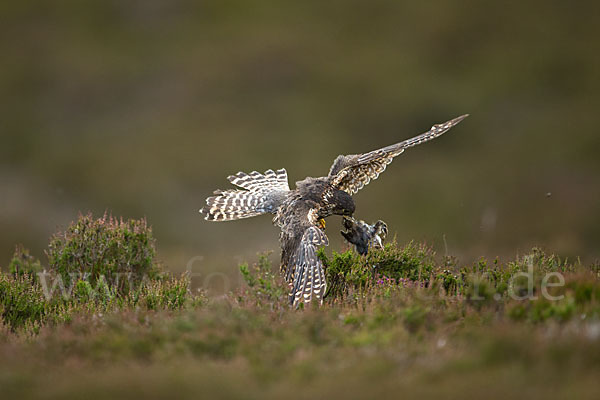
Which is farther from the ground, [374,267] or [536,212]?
[536,212]

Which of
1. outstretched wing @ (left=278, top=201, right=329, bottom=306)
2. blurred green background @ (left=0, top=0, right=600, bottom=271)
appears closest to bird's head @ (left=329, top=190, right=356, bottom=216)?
outstretched wing @ (left=278, top=201, right=329, bottom=306)

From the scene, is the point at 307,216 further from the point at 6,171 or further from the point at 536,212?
the point at 6,171

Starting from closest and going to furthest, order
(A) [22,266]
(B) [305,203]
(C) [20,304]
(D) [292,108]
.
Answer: (C) [20,304] < (B) [305,203] < (A) [22,266] < (D) [292,108]

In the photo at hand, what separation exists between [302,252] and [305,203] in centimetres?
123

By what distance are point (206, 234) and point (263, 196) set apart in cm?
2322

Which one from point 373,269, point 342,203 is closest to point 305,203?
point 342,203

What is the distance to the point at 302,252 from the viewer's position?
9.23 m

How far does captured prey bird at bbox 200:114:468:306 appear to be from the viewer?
29.5 ft

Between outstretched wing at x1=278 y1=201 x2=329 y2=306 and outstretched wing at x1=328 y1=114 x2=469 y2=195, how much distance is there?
97cm

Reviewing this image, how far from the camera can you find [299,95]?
1839 inches

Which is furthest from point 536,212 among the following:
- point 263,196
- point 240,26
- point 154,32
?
point 154,32

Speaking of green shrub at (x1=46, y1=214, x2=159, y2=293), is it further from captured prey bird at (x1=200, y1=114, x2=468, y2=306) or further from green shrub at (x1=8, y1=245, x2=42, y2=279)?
captured prey bird at (x1=200, y1=114, x2=468, y2=306)

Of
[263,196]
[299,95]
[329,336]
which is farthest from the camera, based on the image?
[299,95]

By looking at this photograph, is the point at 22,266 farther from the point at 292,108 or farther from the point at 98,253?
the point at 292,108
